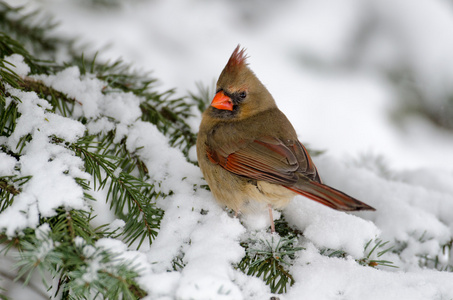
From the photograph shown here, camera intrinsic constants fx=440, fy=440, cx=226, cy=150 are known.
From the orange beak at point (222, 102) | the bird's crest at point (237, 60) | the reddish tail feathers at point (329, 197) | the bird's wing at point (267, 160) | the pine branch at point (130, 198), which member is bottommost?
the pine branch at point (130, 198)

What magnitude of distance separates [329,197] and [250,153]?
1.87 ft

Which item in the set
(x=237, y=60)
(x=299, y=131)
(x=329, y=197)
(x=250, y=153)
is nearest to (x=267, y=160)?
(x=250, y=153)

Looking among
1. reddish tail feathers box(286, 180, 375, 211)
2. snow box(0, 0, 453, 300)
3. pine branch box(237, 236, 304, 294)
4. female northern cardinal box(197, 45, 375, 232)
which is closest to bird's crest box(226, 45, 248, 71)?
female northern cardinal box(197, 45, 375, 232)

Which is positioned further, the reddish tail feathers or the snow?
the reddish tail feathers

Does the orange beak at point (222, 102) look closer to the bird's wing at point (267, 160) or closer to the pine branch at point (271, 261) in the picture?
the bird's wing at point (267, 160)

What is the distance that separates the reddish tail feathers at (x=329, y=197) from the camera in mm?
1608

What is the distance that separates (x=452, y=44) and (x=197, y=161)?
2400 mm

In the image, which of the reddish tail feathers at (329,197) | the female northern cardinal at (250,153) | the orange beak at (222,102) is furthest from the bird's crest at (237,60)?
the reddish tail feathers at (329,197)

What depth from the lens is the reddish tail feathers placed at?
161cm

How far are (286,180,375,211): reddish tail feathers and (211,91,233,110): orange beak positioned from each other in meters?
0.70

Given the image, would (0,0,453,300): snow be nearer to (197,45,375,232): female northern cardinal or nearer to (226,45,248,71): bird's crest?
(197,45,375,232): female northern cardinal

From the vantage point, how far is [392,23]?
361 cm

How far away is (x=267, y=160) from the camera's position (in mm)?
2090

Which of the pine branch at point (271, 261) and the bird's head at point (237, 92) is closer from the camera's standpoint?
the pine branch at point (271, 261)
